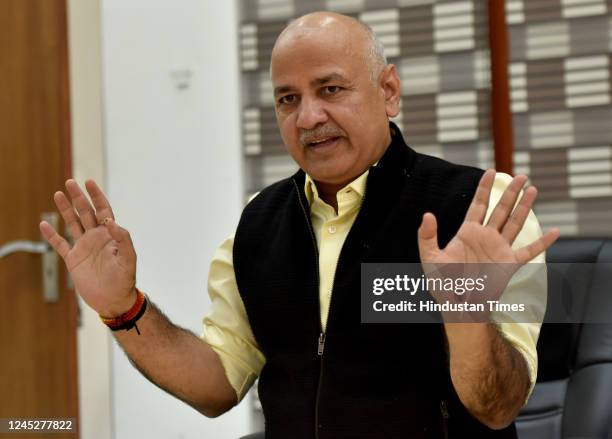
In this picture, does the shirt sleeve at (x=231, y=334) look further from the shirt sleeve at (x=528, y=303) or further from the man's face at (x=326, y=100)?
the shirt sleeve at (x=528, y=303)

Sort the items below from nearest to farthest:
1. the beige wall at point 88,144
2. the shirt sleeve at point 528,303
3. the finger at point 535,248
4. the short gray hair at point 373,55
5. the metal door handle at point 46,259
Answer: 1. the finger at point 535,248
2. the shirt sleeve at point 528,303
3. the short gray hair at point 373,55
4. the metal door handle at point 46,259
5. the beige wall at point 88,144

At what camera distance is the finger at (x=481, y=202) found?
3.82ft

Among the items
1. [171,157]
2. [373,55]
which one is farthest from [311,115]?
[171,157]

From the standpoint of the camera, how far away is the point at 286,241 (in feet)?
5.04

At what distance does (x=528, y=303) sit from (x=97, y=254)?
0.76 m

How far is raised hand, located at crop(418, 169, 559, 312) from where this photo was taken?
1122 mm

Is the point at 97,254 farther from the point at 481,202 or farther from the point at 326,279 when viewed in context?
the point at 481,202

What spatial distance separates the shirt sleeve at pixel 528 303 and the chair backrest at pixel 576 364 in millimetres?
268

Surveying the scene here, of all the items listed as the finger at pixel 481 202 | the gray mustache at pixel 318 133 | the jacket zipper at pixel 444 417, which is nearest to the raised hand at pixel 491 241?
the finger at pixel 481 202

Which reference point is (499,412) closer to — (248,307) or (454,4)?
(248,307)

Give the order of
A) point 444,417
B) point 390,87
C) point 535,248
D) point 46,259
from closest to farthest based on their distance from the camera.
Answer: point 535,248, point 444,417, point 390,87, point 46,259

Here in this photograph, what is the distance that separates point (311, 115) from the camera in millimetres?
1431

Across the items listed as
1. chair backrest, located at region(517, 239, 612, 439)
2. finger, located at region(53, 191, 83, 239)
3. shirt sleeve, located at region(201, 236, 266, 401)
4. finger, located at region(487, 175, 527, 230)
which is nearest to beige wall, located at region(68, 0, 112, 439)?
shirt sleeve, located at region(201, 236, 266, 401)

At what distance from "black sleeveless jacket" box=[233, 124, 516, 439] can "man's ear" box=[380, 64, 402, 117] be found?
0.05 metres
